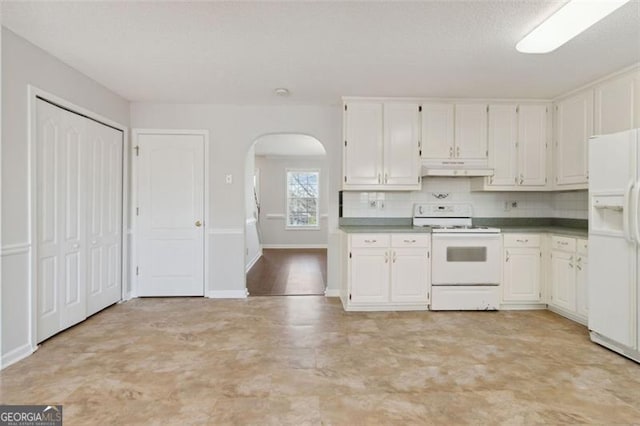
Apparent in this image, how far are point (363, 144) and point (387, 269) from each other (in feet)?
4.80

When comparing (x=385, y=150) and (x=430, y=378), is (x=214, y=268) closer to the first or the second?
(x=385, y=150)

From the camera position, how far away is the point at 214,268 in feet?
14.3

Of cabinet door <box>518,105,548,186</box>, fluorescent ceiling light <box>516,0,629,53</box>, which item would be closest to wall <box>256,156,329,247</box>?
cabinet door <box>518,105,548,186</box>

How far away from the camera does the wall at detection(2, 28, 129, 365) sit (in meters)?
2.46

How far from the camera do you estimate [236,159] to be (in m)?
4.37

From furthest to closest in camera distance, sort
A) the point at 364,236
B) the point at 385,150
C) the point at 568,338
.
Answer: the point at 385,150 → the point at 364,236 → the point at 568,338

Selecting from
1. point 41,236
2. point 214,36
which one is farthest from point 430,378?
point 41,236

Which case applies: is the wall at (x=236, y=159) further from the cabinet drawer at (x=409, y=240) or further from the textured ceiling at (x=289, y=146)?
the textured ceiling at (x=289, y=146)

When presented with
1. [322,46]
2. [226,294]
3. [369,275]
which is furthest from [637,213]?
[226,294]

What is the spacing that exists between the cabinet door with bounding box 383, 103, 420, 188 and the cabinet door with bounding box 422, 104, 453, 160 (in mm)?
83

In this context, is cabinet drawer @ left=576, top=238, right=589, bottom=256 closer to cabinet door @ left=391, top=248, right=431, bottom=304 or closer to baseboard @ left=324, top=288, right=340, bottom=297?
cabinet door @ left=391, top=248, right=431, bottom=304

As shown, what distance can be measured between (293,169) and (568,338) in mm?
7141

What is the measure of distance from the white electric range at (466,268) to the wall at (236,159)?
4.18ft

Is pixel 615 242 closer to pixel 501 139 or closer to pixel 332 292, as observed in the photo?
pixel 501 139
